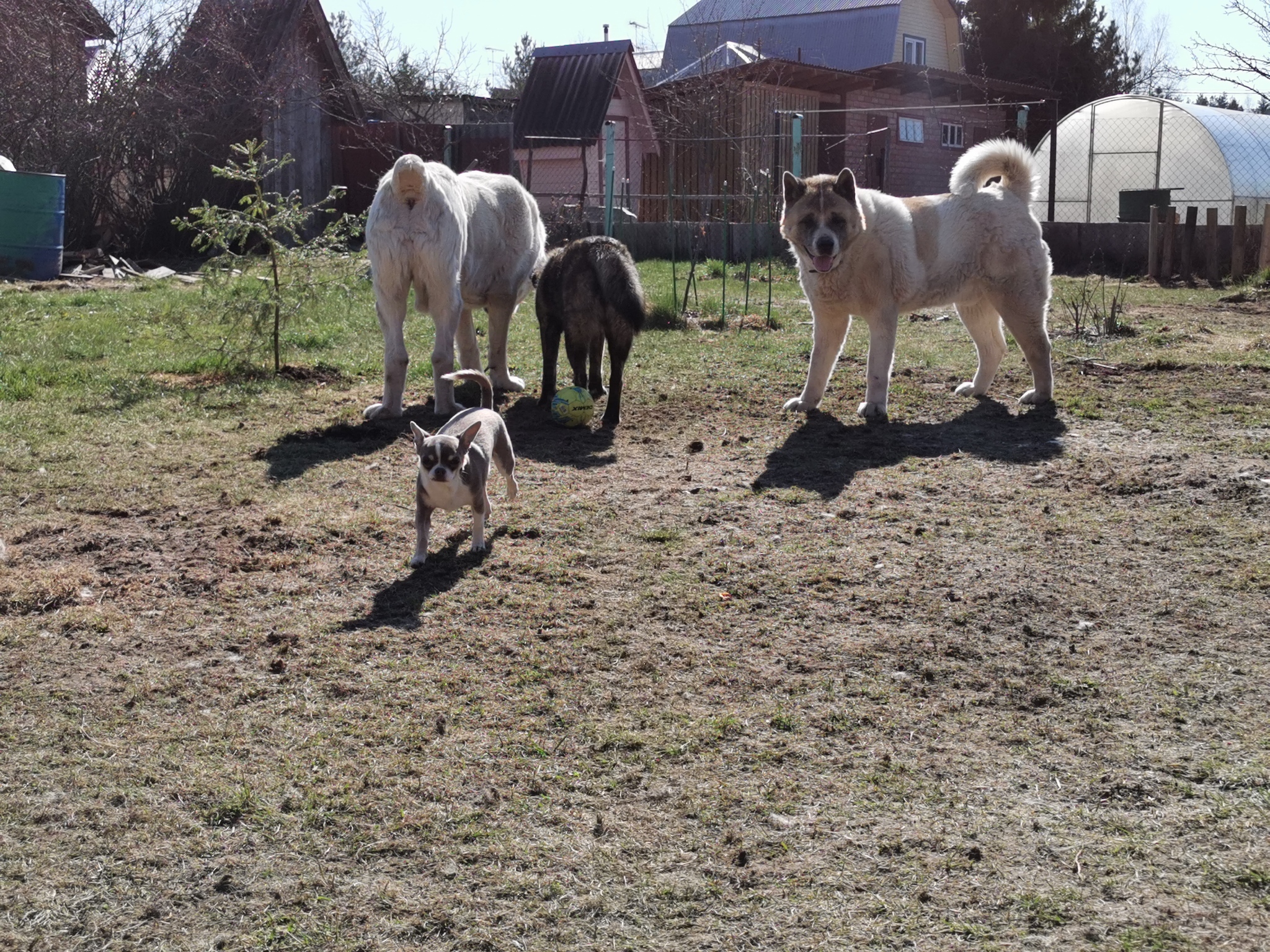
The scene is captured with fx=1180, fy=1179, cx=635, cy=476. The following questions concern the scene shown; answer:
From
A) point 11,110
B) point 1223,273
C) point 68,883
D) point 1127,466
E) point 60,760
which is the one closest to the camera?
point 68,883

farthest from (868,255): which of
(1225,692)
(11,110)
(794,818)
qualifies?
(11,110)

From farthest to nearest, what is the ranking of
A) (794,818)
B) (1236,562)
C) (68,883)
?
1. (1236,562)
2. (794,818)
3. (68,883)

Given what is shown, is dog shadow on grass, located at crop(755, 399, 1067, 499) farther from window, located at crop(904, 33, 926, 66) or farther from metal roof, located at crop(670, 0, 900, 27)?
window, located at crop(904, 33, 926, 66)

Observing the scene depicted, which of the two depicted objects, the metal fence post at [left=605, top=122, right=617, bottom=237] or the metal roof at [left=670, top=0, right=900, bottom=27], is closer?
the metal fence post at [left=605, top=122, right=617, bottom=237]

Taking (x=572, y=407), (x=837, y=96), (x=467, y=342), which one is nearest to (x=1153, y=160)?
(x=837, y=96)

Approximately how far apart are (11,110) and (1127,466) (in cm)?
1811

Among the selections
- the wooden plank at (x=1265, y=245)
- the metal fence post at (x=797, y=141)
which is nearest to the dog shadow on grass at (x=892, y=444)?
the metal fence post at (x=797, y=141)

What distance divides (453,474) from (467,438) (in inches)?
8.5

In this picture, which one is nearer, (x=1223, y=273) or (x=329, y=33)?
(x=1223, y=273)

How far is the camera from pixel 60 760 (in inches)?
134

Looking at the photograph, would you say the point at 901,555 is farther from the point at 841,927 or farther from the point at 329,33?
the point at 329,33

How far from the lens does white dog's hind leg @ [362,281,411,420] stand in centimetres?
772

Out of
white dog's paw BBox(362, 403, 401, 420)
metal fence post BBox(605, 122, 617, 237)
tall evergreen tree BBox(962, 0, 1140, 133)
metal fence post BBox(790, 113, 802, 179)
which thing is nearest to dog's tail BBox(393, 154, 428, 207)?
white dog's paw BBox(362, 403, 401, 420)

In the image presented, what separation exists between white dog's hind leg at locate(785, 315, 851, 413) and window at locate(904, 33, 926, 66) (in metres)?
31.3
